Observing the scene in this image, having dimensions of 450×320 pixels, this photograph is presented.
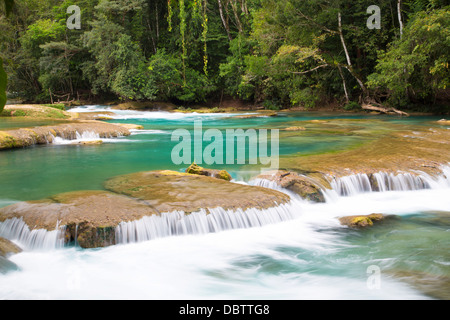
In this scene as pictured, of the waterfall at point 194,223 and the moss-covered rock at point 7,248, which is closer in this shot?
the moss-covered rock at point 7,248

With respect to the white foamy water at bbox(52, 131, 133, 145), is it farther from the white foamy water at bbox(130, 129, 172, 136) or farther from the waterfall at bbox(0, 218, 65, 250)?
the waterfall at bbox(0, 218, 65, 250)

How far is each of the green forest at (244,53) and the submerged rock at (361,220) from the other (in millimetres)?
11787

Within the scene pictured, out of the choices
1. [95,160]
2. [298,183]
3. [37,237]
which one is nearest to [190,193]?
[298,183]

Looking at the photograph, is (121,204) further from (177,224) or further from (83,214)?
(177,224)

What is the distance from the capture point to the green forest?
60.8ft

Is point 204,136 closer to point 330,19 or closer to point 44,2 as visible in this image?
point 330,19

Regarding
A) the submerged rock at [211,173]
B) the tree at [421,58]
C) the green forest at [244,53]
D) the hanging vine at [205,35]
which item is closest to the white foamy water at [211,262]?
the submerged rock at [211,173]

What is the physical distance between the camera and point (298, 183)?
7.23m

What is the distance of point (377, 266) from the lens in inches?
181

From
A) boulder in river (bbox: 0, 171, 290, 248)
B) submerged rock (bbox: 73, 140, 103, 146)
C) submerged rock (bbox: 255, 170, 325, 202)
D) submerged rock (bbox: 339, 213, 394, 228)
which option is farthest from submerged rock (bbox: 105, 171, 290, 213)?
submerged rock (bbox: 73, 140, 103, 146)

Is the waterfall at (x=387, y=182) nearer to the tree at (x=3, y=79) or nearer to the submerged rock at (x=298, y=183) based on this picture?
the submerged rock at (x=298, y=183)

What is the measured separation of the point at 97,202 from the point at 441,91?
774 inches

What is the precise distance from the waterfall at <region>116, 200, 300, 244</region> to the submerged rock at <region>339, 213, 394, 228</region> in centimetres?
84

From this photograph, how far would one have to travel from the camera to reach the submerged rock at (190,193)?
5.87 metres
